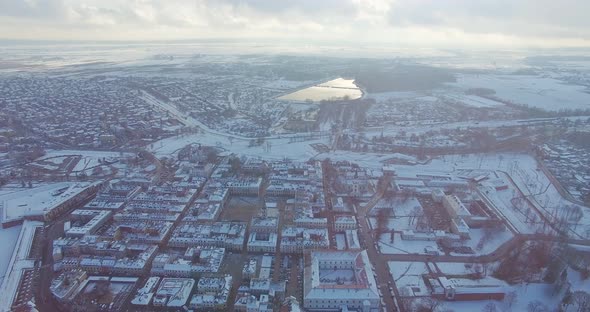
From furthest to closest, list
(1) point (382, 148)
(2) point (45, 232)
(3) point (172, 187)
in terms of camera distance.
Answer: (1) point (382, 148)
(3) point (172, 187)
(2) point (45, 232)

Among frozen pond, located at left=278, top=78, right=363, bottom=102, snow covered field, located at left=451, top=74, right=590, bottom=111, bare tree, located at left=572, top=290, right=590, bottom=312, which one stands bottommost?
bare tree, located at left=572, top=290, right=590, bottom=312

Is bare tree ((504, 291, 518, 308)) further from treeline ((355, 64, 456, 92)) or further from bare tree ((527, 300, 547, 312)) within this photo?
treeline ((355, 64, 456, 92))

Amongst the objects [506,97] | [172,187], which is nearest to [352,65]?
[506,97]

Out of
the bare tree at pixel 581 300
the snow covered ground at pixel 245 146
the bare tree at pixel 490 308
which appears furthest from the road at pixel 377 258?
the snow covered ground at pixel 245 146

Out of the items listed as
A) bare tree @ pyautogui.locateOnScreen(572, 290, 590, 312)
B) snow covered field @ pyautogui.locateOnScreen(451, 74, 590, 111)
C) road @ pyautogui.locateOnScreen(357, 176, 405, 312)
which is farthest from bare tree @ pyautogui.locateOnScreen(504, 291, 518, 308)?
snow covered field @ pyautogui.locateOnScreen(451, 74, 590, 111)

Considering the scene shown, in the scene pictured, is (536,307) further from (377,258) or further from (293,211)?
(293,211)

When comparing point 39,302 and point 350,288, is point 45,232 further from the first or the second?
point 350,288

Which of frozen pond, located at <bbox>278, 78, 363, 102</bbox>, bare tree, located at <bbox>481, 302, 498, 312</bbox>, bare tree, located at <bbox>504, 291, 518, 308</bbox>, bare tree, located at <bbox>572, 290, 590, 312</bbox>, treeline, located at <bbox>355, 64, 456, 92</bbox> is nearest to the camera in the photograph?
bare tree, located at <bbox>572, 290, 590, 312</bbox>

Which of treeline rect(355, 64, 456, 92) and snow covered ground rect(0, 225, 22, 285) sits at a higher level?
treeline rect(355, 64, 456, 92)
